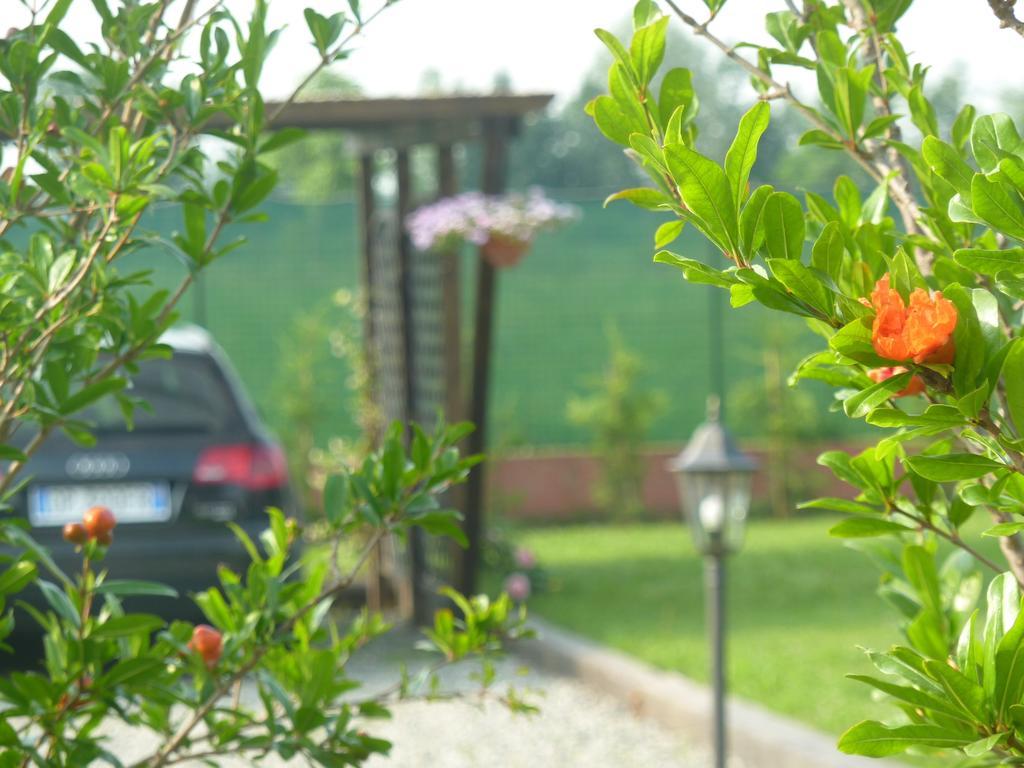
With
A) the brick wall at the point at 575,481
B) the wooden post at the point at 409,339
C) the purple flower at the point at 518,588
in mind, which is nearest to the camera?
the purple flower at the point at 518,588

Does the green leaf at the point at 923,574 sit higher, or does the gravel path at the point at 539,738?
the green leaf at the point at 923,574

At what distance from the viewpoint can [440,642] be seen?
2.18 m

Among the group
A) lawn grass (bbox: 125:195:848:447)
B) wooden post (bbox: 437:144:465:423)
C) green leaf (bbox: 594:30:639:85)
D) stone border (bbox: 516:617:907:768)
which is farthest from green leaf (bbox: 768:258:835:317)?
lawn grass (bbox: 125:195:848:447)

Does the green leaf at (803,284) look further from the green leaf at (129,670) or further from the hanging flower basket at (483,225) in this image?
the hanging flower basket at (483,225)

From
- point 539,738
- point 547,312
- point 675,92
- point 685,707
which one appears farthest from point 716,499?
point 547,312

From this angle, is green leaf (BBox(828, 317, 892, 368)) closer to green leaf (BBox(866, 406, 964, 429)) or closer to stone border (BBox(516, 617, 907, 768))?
green leaf (BBox(866, 406, 964, 429))

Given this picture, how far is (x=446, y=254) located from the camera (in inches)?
264

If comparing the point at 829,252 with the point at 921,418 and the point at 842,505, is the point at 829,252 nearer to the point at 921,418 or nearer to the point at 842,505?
the point at 921,418

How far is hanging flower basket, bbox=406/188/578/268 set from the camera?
6.59 meters

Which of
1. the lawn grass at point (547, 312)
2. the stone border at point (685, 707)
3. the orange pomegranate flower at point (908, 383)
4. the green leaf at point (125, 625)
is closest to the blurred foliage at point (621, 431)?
the lawn grass at point (547, 312)

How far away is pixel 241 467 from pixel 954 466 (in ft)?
15.9

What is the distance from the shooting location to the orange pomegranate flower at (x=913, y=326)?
1.09 meters

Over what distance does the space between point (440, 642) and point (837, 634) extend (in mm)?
4481

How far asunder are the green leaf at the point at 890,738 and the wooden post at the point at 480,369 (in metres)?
5.40
